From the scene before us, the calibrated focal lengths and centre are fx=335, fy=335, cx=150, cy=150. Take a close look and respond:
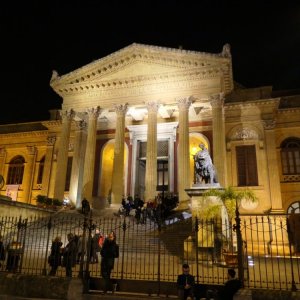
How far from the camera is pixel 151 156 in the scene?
77.0ft

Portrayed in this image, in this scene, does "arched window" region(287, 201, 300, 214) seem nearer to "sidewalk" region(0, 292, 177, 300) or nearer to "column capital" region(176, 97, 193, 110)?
"column capital" region(176, 97, 193, 110)

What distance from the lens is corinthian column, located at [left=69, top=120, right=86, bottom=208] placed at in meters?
24.4

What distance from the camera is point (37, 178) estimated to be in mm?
32094

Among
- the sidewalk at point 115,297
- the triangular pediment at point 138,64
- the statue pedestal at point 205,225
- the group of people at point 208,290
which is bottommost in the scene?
the sidewalk at point 115,297

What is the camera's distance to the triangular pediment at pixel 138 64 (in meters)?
23.5

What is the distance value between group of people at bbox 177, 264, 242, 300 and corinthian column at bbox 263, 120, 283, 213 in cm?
1695

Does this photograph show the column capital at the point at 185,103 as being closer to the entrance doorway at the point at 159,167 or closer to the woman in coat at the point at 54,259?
the entrance doorway at the point at 159,167

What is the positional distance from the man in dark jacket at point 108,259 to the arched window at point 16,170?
26.1 metres

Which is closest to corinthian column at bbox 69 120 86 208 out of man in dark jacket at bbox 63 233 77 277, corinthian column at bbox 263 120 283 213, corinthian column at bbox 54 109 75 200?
corinthian column at bbox 54 109 75 200

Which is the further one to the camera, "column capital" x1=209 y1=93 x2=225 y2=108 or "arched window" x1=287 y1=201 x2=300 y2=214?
"arched window" x1=287 y1=201 x2=300 y2=214

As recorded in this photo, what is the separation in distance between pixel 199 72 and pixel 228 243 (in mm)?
14792

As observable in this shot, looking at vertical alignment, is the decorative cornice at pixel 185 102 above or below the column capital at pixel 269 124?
above

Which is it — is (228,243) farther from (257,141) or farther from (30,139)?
→ (30,139)

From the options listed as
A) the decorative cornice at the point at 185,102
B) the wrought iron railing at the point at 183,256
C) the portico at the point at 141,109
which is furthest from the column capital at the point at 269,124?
the wrought iron railing at the point at 183,256
